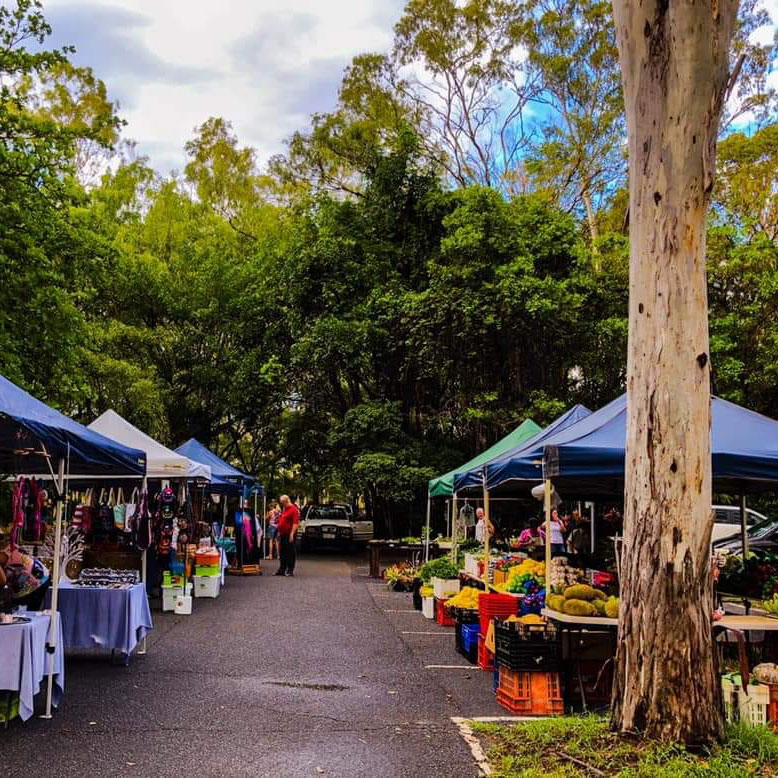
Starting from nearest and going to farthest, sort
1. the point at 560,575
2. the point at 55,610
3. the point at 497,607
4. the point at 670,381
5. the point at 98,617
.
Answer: the point at 670,381, the point at 55,610, the point at 560,575, the point at 98,617, the point at 497,607

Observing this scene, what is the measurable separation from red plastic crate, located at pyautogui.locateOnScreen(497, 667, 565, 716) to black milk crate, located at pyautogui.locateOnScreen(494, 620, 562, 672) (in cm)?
7

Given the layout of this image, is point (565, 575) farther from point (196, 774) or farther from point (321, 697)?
point (196, 774)

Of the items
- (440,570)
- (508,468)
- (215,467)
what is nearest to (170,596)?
(440,570)

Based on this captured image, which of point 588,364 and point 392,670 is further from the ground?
→ point 588,364

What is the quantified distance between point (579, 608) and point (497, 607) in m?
2.29

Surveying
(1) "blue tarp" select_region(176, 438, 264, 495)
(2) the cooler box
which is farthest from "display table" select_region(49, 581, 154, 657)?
(1) "blue tarp" select_region(176, 438, 264, 495)

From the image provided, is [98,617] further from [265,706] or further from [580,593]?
[580,593]

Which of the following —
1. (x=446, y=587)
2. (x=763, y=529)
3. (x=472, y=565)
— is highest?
(x=763, y=529)

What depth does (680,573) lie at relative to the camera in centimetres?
603

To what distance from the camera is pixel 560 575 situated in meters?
9.51

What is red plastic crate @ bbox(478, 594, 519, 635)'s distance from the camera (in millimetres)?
9977

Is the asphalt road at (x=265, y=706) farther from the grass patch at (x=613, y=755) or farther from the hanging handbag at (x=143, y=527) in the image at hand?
the hanging handbag at (x=143, y=527)

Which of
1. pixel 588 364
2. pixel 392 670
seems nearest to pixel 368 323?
pixel 588 364

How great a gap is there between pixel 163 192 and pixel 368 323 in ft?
42.8
